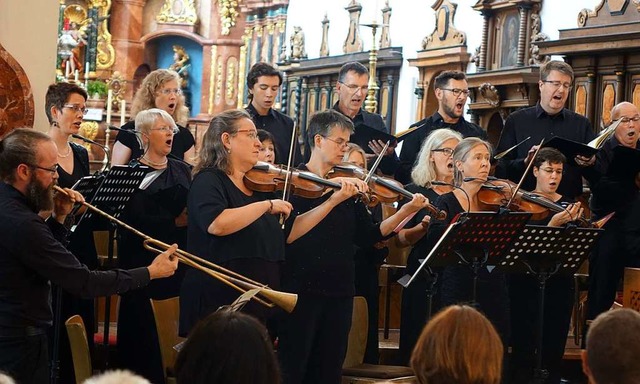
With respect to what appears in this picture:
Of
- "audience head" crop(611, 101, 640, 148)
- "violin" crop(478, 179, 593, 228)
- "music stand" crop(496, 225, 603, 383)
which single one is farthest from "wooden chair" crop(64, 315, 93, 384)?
"audience head" crop(611, 101, 640, 148)

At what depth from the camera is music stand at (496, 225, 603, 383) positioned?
5715 mm

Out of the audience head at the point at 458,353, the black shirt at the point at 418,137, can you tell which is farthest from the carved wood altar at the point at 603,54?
the audience head at the point at 458,353

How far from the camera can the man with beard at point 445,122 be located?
7191mm

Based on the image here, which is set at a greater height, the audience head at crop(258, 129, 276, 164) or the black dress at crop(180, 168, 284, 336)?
the audience head at crop(258, 129, 276, 164)

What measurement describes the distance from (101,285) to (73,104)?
1660mm

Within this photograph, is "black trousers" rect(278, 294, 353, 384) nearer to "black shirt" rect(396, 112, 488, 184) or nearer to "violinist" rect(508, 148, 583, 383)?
"violinist" rect(508, 148, 583, 383)

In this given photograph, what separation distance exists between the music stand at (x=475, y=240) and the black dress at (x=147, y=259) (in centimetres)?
128

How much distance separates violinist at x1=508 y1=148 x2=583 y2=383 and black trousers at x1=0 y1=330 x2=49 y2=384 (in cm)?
288

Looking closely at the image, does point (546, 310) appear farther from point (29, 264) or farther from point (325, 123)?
point (29, 264)

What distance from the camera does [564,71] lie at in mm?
6863

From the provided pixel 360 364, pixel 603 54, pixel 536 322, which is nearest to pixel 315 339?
pixel 360 364

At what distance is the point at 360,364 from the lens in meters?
5.84

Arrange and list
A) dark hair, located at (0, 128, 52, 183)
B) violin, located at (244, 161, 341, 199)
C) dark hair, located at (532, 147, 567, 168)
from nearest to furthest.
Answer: dark hair, located at (0, 128, 52, 183)
violin, located at (244, 161, 341, 199)
dark hair, located at (532, 147, 567, 168)

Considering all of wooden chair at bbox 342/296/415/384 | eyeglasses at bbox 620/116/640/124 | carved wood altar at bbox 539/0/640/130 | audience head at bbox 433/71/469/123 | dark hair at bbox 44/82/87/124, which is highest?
carved wood altar at bbox 539/0/640/130
